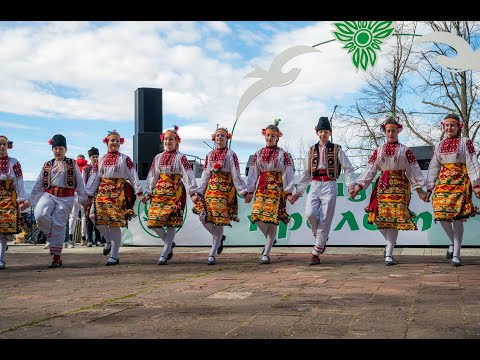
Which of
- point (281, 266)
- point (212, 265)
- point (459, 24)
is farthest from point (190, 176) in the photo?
point (459, 24)

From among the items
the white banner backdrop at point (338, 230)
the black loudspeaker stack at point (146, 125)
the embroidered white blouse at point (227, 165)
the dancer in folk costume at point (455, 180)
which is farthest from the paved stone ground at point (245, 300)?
the black loudspeaker stack at point (146, 125)

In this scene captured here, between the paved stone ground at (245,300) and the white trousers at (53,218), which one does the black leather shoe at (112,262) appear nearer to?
the paved stone ground at (245,300)

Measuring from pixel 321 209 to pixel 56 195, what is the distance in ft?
10.9

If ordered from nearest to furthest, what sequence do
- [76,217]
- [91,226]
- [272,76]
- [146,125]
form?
[146,125], [76,217], [91,226], [272,76]

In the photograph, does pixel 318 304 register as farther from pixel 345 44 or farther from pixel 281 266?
pixel 345 44

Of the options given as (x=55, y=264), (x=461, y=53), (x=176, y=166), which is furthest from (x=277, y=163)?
(x=461, y=53)

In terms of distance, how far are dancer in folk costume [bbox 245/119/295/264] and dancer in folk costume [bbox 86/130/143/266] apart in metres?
1.50

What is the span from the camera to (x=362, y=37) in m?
13.3

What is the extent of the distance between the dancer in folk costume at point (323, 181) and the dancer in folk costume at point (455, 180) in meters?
1.06

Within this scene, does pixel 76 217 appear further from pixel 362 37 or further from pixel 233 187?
pixel 362 37

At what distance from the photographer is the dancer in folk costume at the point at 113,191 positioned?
749 cm

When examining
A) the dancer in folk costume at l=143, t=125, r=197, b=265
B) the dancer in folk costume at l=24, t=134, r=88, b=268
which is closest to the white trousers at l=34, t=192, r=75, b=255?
the dancer in folk costume at l=24, t=134, r=88, b=268

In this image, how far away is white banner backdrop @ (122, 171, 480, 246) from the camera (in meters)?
9.53

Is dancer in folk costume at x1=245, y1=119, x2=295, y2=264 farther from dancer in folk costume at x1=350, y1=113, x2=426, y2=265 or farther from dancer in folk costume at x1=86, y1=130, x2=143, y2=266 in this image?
dancer in folk costume at x1=86, y1=130, x2=143, y2=266
